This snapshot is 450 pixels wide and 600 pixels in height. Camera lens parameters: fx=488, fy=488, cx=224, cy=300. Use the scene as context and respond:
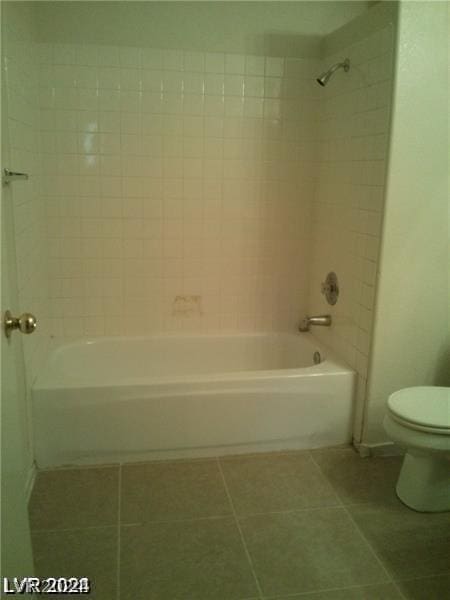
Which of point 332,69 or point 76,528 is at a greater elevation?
point 332,69

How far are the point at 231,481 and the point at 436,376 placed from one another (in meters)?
1.08

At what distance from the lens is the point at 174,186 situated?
8.64 ft

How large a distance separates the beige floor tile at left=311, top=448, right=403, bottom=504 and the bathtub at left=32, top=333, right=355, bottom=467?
0.30ft

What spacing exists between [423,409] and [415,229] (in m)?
0.77

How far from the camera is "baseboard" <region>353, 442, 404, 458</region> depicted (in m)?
2.30

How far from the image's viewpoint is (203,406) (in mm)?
2201

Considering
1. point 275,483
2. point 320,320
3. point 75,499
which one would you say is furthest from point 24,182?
point 275,483

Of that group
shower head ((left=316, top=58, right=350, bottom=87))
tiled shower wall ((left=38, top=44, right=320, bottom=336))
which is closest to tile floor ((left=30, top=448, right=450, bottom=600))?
tiled shower wall ((left=38, top=44, right=320, bottom=336))

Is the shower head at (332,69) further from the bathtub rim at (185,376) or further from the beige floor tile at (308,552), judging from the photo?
the beige floor tile at (308,552)

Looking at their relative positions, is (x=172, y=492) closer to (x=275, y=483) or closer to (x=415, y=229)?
(x=275, y=483)

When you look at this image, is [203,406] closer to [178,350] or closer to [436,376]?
[178,350]

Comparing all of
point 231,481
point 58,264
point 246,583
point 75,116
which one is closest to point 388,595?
point 246,583

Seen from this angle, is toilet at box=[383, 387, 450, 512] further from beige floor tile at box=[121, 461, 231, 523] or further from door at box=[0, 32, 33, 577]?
door at box=[0, 32, 33, 577]

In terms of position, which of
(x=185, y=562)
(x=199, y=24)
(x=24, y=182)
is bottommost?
(x=185, y=562)
